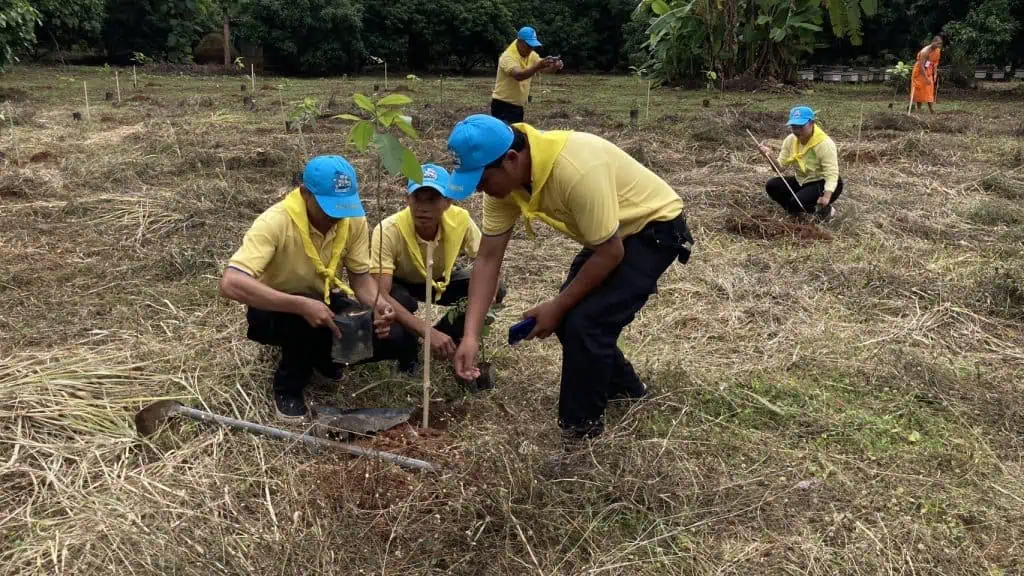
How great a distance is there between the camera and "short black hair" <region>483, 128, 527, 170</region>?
7.11 ft

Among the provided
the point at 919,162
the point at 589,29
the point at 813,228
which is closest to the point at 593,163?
the point at 813,228

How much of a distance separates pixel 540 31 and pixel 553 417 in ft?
76.7

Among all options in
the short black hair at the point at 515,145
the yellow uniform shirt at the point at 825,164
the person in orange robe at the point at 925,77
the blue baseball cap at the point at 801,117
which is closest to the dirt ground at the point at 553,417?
the yellow uniform shirt at the point at 825,164

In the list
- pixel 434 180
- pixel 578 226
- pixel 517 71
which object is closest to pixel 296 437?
pixel 434 180

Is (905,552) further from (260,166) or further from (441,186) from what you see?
(260,166)

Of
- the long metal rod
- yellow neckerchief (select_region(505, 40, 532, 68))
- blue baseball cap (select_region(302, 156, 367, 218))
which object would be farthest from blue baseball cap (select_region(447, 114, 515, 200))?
yellow neckerchief (select_region(505, 40, 532, 68))

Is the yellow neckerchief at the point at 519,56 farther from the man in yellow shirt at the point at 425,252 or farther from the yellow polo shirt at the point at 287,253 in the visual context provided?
the yellow polo shirt at the point at 287,253

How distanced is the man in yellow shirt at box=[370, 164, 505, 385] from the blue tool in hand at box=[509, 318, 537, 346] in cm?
35

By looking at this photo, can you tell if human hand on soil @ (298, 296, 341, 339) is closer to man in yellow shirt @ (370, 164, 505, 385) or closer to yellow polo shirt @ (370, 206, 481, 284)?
man in yellow shirt @ (370, 164, 505, 385)

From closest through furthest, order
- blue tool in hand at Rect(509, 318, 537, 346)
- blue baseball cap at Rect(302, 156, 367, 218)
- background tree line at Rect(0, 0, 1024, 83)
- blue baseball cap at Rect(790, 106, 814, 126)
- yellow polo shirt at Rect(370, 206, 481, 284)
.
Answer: blue tool in hand at Rect(509, 318, 537, 346) < blue baseball cap at Rect(302, 156, 367, 218) < yellow polo shirt at Rect(370, 206, 481, 284) < blue baseball cap at Rect(790, 106, 814, 126) < background tree line at Rect(0, 0, 1024, 83)

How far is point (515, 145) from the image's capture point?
220 centimetres

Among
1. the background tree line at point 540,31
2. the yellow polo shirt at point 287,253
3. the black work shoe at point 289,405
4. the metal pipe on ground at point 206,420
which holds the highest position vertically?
the background tree line at point 540,31

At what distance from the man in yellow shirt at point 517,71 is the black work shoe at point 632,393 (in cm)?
435

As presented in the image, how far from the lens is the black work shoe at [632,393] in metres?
2.94
